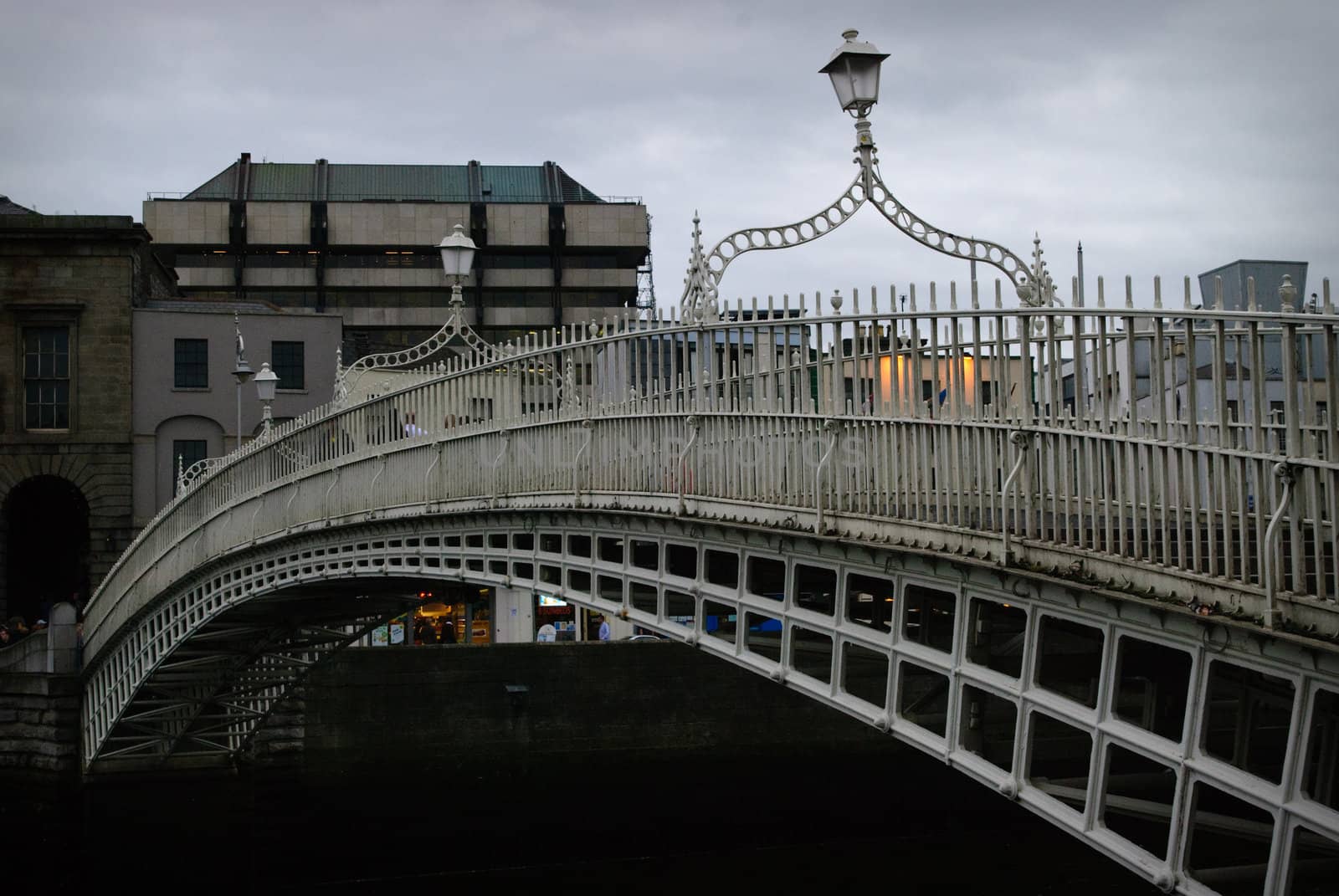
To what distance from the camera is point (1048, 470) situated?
9.53 metres

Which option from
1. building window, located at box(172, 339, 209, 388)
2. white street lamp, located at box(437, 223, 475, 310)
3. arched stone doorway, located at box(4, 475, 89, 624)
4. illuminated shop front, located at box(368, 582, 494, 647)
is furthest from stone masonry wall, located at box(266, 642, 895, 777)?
white street lamp, located at box(437, 223, 475, 310)

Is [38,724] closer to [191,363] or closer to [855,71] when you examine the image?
[191,363]

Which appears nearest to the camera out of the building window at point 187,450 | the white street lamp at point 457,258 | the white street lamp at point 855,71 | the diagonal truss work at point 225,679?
the white street lamp at point 855,71

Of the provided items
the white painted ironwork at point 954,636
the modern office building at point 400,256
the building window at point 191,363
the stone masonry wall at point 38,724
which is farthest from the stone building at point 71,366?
the white painted ironwork at point 954,636

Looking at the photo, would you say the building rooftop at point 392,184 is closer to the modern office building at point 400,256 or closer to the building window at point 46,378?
the modern office building at point 400,256

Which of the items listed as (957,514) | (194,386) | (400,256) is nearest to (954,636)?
(957,514)

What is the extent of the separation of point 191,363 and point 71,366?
349 cm

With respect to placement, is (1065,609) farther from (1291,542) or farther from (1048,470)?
(1291,542)

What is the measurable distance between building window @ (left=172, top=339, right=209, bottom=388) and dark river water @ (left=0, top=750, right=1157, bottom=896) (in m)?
17.0

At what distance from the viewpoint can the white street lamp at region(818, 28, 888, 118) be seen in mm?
13805

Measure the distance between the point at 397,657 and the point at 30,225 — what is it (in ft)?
68.9

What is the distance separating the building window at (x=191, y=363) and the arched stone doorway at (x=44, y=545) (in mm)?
4792

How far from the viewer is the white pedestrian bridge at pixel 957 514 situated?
26.0ft

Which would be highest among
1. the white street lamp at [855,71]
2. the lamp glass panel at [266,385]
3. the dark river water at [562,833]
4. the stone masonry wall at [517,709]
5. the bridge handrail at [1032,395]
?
the white street lamp at [855,71]
